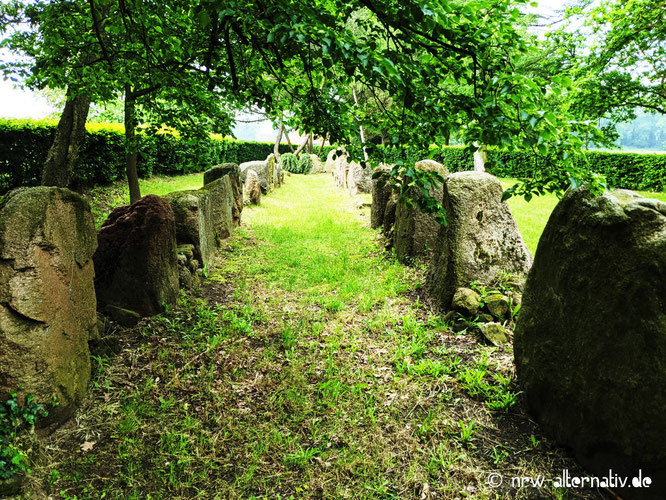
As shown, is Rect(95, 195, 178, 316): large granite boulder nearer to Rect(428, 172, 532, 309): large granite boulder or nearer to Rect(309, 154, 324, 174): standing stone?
Rect(428, 172, 532, 309): large granite boulder

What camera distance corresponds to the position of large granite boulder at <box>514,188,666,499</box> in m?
2.15

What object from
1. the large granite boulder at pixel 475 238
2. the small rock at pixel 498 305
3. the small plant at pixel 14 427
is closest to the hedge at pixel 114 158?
the large granite boulder at pixel 475 238

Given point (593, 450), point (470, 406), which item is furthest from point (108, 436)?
point (593, 450)

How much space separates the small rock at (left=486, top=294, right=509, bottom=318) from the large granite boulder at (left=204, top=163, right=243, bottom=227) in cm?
702

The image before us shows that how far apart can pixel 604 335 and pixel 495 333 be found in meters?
1.89

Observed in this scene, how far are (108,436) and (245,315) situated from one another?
2281mm

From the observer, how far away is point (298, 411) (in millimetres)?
3293

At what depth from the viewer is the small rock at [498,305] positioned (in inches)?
178

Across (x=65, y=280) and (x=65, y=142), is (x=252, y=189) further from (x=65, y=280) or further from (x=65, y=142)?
(x=65, y=280)

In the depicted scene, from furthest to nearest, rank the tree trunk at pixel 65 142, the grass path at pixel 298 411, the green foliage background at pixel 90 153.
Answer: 1. the tree trunk at pixel 65 142
2. the green foliage background at pixel 90 153
3. the grass path at pixel 298 411

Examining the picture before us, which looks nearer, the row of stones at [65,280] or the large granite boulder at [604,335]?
the large granite boulder at [604,335]

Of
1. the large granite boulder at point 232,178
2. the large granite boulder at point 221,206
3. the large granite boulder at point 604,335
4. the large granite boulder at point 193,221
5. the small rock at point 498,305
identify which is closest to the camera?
the large granite boulder at point 604,335

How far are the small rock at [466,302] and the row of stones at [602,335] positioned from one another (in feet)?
4.09

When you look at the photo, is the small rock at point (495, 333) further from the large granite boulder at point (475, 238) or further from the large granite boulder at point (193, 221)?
the large granite boulder at point (193, 221)
